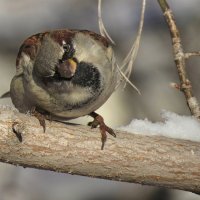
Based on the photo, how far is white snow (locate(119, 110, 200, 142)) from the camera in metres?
2.35

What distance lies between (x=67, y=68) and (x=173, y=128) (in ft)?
1.71

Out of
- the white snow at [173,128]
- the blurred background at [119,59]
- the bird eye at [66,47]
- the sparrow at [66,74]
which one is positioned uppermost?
the bird eye at [66,47]

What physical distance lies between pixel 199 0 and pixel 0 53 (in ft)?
5.00

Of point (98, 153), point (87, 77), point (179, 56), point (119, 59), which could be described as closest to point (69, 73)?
point (87, 77)

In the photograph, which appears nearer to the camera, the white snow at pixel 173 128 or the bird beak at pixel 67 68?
the bird beak at pixel 67 68

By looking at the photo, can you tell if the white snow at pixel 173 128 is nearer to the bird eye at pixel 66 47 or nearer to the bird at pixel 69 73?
the bird at pixel 69 73

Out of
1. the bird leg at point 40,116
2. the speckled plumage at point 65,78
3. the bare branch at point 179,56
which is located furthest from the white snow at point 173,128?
the bird leg at point 40,116

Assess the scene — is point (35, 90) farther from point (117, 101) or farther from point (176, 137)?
point (117, 101)

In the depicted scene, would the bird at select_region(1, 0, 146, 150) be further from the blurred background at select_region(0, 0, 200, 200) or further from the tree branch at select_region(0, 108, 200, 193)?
the blurred background at select_region(0, 0, 200, 200)

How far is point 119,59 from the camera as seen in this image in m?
4.19

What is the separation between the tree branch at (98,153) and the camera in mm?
2119

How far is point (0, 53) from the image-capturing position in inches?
175

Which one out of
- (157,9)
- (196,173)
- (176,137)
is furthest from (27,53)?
(157,9)

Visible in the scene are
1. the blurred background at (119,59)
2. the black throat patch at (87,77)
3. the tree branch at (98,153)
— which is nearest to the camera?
the tree branch at (98,153)
